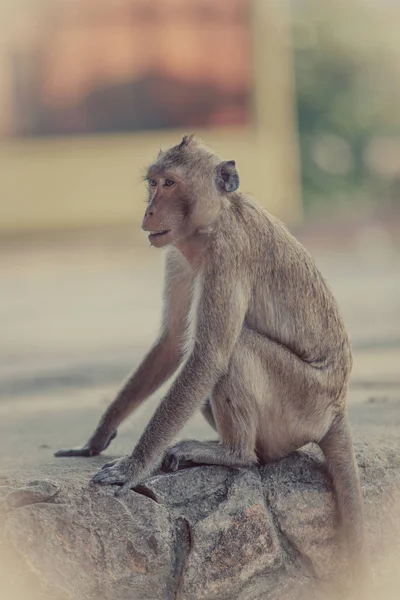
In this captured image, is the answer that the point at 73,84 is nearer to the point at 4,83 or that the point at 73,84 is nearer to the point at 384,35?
the point at 4,83

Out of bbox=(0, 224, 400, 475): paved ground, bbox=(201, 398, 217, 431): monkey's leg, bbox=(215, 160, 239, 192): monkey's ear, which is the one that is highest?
bbox=(215, 160, 239, 192): monkey's ear

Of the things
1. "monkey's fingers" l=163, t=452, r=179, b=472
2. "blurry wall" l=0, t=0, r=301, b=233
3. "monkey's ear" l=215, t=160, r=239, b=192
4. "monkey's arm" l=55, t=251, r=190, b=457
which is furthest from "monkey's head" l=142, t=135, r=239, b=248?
"blurry wall" l=0, t=0, r=301, b=233

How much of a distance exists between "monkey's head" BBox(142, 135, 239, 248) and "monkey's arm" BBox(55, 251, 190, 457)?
468 millimetres

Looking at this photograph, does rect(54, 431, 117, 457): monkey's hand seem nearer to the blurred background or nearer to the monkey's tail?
the monkey's tail

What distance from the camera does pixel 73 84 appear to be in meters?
22.7

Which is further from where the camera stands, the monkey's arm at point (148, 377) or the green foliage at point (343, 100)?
the green foliage at point (343, 100)

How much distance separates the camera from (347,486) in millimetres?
4496

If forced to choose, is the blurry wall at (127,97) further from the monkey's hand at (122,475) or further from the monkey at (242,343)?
the monkey's hand at (122,475)

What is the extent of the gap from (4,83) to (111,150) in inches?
109

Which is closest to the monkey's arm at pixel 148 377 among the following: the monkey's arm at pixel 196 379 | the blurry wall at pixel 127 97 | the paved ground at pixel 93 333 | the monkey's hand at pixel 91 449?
the monkey's hand at pixel 91 449

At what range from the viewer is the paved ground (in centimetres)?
595

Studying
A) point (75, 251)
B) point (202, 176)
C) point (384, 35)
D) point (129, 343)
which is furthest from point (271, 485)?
point (384, 35)

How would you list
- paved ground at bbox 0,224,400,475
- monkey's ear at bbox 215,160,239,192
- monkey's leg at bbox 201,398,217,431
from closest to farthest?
monkey's ear at bbox 215,160,239,192 → monkey's leg at bbox 201,398,217,431 → paved ground at bbox 0,224,400,475

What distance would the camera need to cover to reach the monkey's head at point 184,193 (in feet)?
15.2
